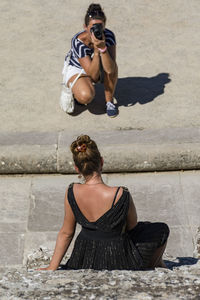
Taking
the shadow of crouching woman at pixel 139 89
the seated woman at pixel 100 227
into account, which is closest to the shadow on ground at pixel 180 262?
the seated woman at pixel 100 227

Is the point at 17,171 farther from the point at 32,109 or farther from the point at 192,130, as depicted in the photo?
the point at 192,130

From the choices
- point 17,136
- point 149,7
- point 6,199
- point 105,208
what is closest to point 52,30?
point 149,7

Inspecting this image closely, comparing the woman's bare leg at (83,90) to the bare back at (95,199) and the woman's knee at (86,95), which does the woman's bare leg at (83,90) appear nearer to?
the woman's knee at (86,95)

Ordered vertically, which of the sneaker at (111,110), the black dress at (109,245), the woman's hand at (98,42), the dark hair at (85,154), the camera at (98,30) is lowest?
the black dress at (109,245)

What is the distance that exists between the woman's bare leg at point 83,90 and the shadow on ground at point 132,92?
223 millimetres

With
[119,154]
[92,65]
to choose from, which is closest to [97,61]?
[92,65]

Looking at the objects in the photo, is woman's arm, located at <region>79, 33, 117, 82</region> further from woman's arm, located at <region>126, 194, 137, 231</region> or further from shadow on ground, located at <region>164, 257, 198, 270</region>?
woman's arm, located at <region>126, 194, 137, 231</region>

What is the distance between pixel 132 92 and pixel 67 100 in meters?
0.94

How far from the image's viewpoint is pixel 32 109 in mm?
6996

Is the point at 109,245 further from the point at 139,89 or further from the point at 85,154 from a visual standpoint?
the point at 139,89

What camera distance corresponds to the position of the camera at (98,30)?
6.20 metres

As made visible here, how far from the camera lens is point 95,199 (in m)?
3.70

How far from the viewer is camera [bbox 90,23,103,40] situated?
6.20 m

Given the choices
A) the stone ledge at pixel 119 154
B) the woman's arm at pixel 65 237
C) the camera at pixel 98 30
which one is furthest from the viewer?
the camera at pixel 98 30
